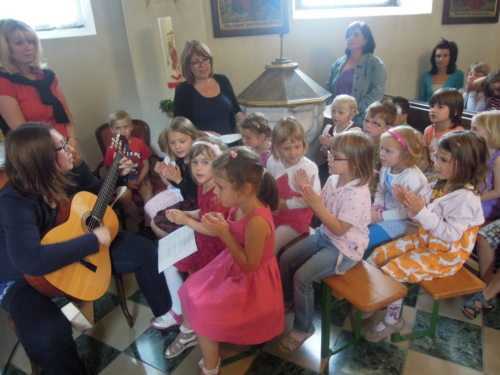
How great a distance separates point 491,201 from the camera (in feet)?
7.23

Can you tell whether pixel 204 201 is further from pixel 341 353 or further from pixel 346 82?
pixel 346 82

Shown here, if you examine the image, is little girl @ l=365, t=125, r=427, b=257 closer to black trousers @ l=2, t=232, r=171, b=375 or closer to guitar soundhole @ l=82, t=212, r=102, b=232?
guitar soundhole @ l=82, t=212, r=102, b=232

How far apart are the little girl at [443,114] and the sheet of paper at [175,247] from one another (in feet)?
5.72

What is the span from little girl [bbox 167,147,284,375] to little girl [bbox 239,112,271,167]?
87cm

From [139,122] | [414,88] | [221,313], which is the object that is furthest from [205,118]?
[414,88]

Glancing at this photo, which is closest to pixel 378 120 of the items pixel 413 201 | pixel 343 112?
pixel 343 112

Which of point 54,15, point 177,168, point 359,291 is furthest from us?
point 54,15

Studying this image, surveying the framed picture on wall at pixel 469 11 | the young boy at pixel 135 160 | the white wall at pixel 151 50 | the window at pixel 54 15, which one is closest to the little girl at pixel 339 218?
the young boy at pixel 135 160

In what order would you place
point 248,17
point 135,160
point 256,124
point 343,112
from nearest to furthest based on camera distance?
point 256,124
point 343,112
point 135,160
point 248,17

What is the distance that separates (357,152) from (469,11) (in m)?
4.26

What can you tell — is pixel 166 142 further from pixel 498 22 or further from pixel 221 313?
pixel 498 22

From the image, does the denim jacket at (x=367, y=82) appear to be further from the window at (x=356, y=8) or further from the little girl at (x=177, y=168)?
the little girl at (x=177, y=168)

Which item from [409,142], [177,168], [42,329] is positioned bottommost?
[42,329]

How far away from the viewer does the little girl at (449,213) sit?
5.43 feet
